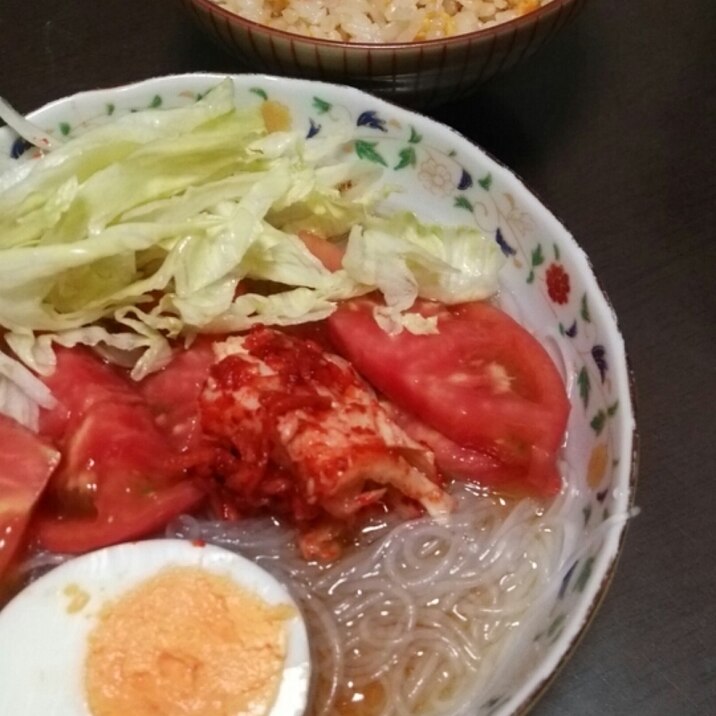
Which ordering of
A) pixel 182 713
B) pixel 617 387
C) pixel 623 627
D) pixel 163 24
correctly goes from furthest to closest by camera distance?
pixel 163 24 → pixel 623 627 → pixel 617 387 → pixel 182 713

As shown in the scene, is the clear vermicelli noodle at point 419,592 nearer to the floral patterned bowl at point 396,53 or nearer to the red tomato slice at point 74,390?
the red tomato slice at point 74,390

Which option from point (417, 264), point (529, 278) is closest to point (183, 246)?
point (417, 264)

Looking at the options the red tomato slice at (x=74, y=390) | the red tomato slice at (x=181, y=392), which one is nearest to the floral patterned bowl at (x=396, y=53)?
the red tomato slice at (x=181, y=392)

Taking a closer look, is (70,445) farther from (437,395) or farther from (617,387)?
(617,387)

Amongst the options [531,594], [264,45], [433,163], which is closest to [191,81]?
[264,45]

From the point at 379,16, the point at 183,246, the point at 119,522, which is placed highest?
the point at 379,16

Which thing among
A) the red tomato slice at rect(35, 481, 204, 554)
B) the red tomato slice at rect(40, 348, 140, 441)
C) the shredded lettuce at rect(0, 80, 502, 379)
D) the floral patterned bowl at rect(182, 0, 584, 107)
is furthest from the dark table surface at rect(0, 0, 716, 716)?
the red tomato slice at rect(40, 348, 140, 441)

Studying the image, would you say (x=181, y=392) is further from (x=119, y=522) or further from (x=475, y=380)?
(x=475, y=380)
